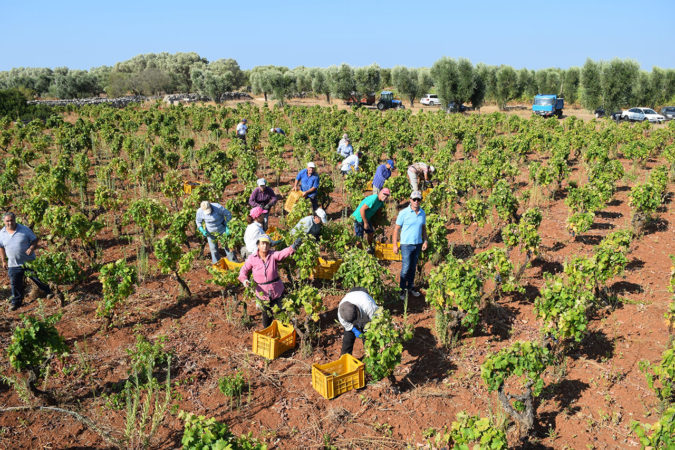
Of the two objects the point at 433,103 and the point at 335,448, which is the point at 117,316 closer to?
the point at 335,448

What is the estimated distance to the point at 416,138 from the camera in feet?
70.0

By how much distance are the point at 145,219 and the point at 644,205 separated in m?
10.8

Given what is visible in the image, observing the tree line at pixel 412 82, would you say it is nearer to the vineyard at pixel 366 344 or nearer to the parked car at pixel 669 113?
the parked car at pixel 669 113

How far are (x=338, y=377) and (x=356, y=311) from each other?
2.78 feet

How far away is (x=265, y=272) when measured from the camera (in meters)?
5.85

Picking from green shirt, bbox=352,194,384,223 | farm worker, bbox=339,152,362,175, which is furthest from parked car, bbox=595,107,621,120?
green shirt, bbox=352,194,384,223

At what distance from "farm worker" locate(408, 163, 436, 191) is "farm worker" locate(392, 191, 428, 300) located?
11.4ft

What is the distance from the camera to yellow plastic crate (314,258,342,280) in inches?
Answer: 306

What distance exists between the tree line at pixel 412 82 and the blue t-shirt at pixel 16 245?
38.7m

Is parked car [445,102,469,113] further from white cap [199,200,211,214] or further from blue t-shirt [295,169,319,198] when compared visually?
white cap [199,200,211,214]

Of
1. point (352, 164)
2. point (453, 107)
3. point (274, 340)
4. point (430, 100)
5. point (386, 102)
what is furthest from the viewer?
point (430, 100)

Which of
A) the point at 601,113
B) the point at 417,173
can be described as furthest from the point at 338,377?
the point at 601,113

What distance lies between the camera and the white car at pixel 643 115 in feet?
103

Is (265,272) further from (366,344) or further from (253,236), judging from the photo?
(366,344)
